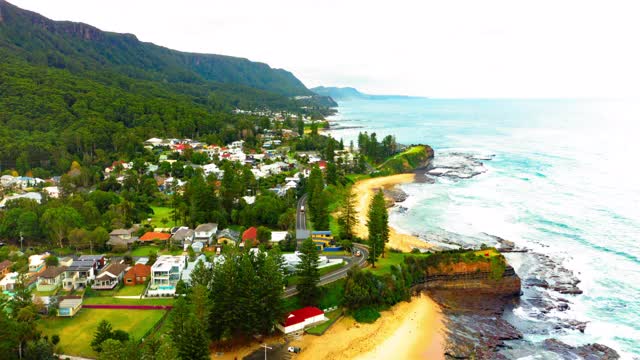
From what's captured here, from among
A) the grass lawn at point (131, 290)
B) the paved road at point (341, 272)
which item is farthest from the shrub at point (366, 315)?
the grass lawn at point (131, 290)

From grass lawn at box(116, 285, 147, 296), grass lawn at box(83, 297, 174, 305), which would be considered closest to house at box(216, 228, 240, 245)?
grass lawn at box(116, 285, 147, 296)

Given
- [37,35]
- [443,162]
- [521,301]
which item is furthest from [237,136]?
[37,35]

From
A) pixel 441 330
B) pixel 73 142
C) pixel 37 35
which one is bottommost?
pixel 441 330

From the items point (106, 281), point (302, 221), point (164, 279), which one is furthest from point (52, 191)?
point (164, 279)

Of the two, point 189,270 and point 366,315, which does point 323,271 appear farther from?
point 189,270

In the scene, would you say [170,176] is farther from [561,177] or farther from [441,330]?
[561,177]

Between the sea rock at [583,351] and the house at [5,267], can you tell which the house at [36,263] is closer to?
the house at [5,267]
